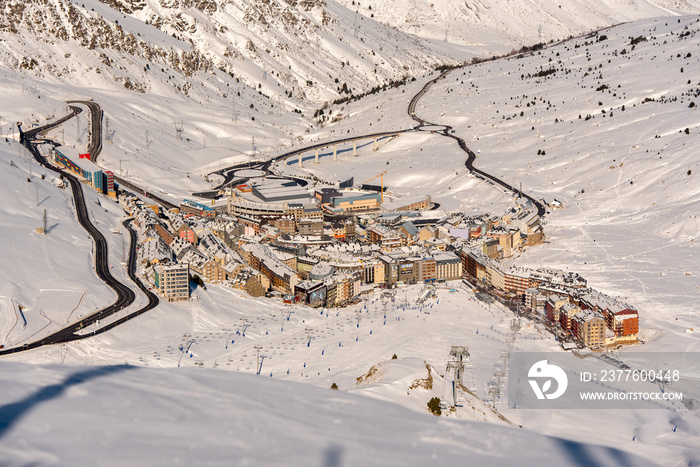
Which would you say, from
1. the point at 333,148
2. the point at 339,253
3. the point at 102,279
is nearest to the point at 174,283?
the point at 102,279

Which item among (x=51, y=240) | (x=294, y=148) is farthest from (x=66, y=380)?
(x=294, y=148)

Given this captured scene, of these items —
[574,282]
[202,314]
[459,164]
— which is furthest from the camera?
[459,164]

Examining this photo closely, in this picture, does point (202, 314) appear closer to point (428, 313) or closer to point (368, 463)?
point (428, 313)

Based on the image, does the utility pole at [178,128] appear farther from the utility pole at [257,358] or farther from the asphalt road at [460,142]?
the utility pole at [257,358]

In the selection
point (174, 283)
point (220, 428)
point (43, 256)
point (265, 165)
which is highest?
point (265, 165)

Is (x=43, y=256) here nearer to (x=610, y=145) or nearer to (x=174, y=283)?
(x=174, y=283)

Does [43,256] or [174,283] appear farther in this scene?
[43,256]

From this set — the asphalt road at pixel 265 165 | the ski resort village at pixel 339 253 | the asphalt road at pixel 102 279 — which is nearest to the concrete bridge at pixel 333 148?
the asphalt road at pixel 265 165
